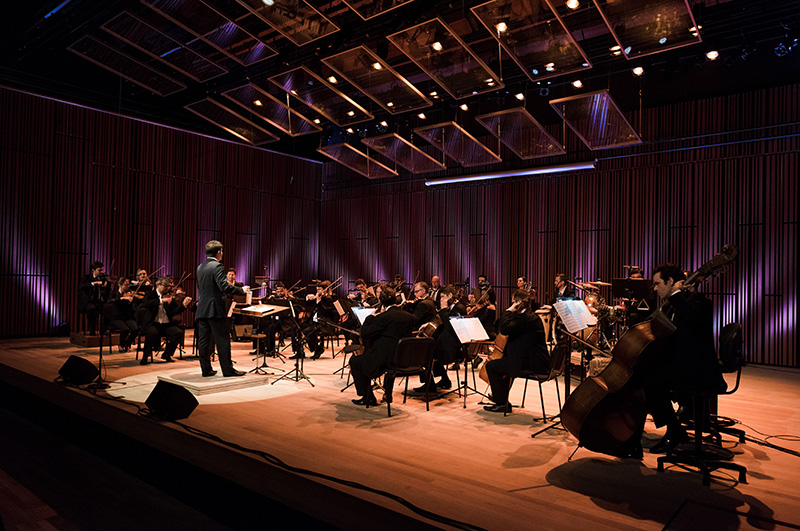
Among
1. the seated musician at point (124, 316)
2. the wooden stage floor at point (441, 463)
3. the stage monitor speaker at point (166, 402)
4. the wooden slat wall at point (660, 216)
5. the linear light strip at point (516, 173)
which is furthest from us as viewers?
the linear light strip at point (516, 173)

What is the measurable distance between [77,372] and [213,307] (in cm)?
156

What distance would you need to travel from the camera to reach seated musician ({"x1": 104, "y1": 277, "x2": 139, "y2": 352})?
8.45 m

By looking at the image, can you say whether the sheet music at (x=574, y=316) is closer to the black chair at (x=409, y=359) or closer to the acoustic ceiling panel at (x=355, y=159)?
the black chair at (x=409, y=359)

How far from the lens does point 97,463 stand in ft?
13.5

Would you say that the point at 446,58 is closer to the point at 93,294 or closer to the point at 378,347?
the point at 378,347

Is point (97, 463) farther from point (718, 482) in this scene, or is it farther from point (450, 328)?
point (718, 482)

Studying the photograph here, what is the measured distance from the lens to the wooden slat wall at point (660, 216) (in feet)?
28.3

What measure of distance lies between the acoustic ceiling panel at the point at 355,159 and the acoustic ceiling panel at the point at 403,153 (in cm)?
36

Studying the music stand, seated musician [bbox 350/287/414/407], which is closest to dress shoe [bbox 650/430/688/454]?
the music stand

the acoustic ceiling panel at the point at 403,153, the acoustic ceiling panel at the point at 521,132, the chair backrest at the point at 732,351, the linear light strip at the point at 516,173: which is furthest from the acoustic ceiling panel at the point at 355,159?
the chair backrest at the point at 732,351

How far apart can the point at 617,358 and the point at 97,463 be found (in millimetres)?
4048

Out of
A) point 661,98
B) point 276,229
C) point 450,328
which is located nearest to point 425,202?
point 276,229

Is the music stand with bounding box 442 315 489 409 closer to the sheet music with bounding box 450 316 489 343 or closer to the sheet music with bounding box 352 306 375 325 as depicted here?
the sheet music with bounding box 450 316 489 343

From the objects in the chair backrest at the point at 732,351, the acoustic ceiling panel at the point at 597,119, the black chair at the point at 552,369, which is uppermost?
the acoustic ceiling panel at the point at 597,119
